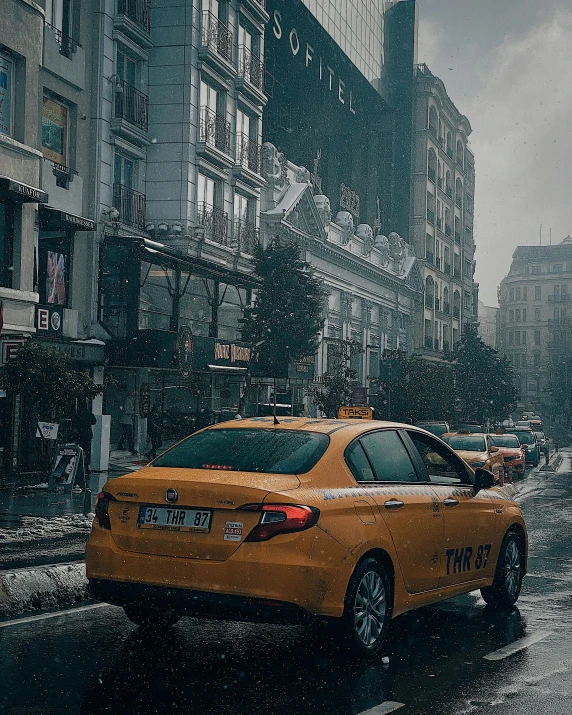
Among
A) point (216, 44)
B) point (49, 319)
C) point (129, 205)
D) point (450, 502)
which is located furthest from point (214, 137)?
point (450, 502)

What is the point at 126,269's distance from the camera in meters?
29.0

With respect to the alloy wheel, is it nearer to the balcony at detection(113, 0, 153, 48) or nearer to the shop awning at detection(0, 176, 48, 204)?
the shop awning at detection(0, 176, 48, 204)

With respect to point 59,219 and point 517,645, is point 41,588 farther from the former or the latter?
point 59,219

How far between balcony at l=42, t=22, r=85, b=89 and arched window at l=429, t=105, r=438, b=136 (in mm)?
54590

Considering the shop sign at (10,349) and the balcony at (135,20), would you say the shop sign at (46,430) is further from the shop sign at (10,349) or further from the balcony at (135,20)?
the balcony at (135,20)

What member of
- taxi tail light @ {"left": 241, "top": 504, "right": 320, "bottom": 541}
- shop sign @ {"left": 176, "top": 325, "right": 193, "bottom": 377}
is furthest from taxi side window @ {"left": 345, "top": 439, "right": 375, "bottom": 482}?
shop sign @ {"left": 176, "top": 325, "right": 193, "bottom": 377}

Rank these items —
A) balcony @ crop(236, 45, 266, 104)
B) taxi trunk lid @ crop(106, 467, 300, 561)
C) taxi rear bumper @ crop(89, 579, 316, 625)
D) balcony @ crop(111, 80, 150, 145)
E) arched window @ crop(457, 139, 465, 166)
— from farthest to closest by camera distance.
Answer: arched window @ crop(457, 139, 465, 166)
balcony @ crop(236, 45, 266, 104)
balcony @ crop(111, 80, 150, 145)
taxi trunk lid @ crop(106, 467, 300, 561)
taxi rear bumper @ crop(89, 579, 316, 625)

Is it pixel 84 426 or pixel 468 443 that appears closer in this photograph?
pixel 84 426

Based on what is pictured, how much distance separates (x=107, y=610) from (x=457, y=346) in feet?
228

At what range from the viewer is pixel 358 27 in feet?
215

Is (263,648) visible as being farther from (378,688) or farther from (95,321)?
(95,321)

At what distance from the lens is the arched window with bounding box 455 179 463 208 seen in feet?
295

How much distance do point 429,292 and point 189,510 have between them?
239ft

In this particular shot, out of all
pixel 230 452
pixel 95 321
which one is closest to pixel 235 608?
pixel 230 452
